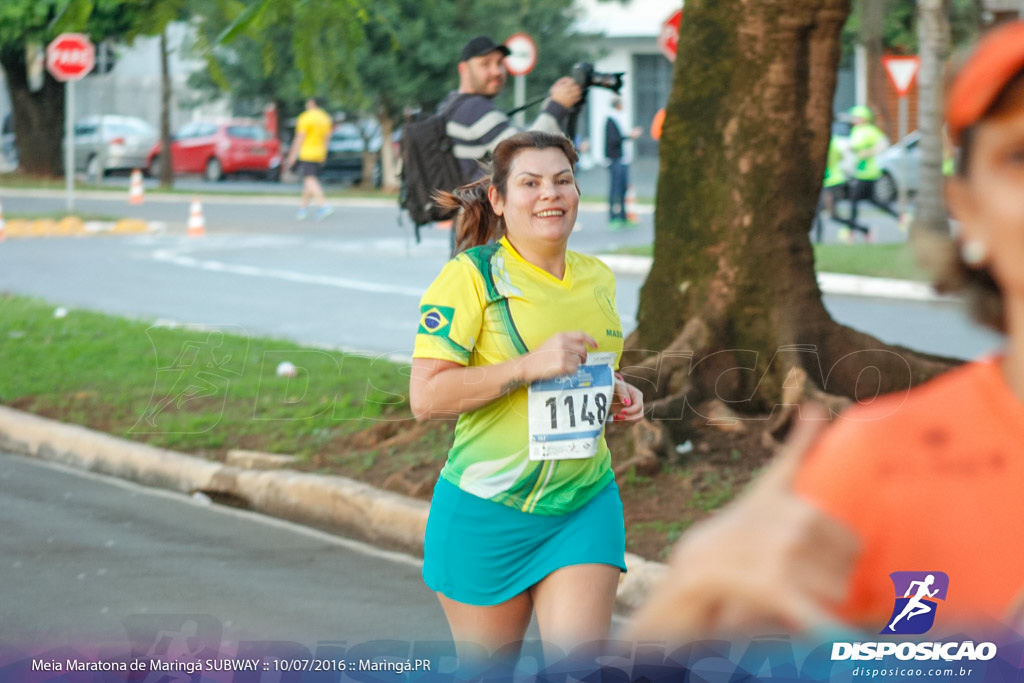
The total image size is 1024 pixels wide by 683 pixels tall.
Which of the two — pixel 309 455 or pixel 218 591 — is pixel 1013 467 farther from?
pixel 309 455

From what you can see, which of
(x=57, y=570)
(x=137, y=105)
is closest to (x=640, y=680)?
(x=57, y=570)

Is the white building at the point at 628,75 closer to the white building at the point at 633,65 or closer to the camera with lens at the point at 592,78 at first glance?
the white building at the point at 633,65

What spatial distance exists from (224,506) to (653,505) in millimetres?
2378

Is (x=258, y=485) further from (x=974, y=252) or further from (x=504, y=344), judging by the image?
(x=974, y=252)

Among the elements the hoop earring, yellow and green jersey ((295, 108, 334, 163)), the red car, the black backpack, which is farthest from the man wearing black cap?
the red car

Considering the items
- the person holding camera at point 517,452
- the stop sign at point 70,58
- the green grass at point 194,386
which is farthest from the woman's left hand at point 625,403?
the stop sign at point 70,58

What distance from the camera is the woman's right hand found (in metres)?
3.29

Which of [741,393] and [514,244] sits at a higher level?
[514,244]

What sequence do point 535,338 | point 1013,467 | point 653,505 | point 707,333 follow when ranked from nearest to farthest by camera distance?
point 1013,467 < point 535,338 < point 653,505 < point 707,333

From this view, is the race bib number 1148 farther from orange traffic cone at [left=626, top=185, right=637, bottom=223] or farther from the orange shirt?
orange traffic cone at [left=626, top=185, right=637, bottom=223]

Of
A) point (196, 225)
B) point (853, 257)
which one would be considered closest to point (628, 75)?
point (196, 225)

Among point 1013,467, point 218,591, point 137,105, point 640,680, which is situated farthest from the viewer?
point 137,105

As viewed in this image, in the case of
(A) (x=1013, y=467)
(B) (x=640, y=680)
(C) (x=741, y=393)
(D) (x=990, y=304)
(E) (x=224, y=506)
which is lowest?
(E) (x=224, y=506)

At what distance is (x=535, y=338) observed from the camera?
3582mm
